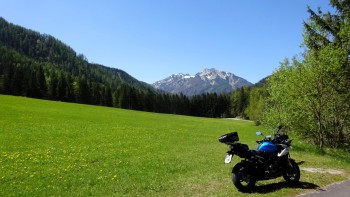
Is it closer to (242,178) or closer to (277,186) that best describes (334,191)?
(277,186)

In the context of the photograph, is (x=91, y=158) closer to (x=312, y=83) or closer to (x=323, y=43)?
(x=312, y=83)

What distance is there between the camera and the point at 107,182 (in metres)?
14.5

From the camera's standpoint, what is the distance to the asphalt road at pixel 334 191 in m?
13.3

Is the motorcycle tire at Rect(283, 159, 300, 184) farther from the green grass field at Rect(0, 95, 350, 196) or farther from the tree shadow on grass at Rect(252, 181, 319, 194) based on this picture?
the green grass field at Rect(0, 95, 350, 196)

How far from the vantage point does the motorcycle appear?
12.9m

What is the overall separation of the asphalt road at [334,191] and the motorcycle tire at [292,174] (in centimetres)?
112

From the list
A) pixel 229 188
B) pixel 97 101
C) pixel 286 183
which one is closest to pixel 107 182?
pixel 229 188

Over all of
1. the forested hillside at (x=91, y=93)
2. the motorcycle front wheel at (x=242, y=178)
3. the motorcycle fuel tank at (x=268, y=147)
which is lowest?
the motorcycle front wheel at (x=242, y=178)

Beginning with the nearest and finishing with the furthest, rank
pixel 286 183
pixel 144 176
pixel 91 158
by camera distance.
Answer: pixel 286 183 → pixel 144 176 → pixel 91 158

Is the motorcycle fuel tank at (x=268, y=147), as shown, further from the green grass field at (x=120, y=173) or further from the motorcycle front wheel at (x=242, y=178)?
the green grass field at (x=120, y=173)

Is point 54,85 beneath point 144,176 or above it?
above

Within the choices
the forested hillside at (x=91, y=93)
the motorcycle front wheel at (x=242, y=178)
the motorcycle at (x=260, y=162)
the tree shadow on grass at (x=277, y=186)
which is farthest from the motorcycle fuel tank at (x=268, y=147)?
the forested hillside at (x=91, y=93)

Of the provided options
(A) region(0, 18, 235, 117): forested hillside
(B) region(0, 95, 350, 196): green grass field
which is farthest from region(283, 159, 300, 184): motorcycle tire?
(A) region(0, 18, 235, 117): forested hillside

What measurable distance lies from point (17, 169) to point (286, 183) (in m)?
13.4
